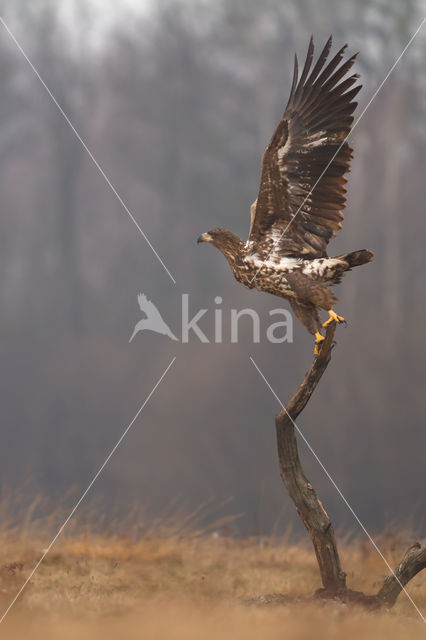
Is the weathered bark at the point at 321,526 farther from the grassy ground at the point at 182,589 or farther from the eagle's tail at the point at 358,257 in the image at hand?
the eagle's tail at the point at 358,257

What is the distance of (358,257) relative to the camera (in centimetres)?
489

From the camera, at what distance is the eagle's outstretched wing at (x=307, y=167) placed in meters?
4.95

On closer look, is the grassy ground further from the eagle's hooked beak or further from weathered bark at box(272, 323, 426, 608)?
the eagle's hooked beak

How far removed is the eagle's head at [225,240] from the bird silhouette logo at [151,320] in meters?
2.92

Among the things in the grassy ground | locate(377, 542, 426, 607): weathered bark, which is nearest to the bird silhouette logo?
the grassy ground

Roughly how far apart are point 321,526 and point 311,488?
247mm

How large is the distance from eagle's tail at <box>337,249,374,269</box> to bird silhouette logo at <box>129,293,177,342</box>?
337 cm

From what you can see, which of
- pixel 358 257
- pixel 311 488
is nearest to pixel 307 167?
pixel 358 257

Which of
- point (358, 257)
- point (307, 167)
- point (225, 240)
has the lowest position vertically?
point (225, 240)

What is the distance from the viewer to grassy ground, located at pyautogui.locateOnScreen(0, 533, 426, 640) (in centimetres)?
395

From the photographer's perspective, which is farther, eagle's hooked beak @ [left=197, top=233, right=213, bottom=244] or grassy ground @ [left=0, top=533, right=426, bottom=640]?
eagle's hooked beak @ [left=197, top=233, right=213, bottom=244]

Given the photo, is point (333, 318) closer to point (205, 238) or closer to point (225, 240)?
point (225, 240)

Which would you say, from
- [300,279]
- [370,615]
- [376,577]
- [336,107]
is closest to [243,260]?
[300,279]

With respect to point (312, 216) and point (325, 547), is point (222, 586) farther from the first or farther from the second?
point (312, 216)
